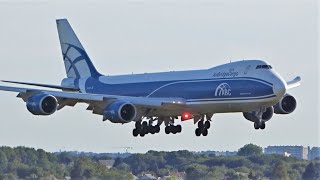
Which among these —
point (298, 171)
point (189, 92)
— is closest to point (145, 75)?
point (189, 92)

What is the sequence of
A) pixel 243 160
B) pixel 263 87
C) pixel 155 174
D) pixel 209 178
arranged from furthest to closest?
pixel 243 160
pixel 155 174
pixel 209 178
pixel 263 87

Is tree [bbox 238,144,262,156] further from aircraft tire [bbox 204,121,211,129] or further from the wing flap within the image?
the wing flap

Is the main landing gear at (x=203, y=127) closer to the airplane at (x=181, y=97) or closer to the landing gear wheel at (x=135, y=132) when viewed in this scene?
the airplane at (x=181, y=97)

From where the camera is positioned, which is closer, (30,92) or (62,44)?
(30,92)

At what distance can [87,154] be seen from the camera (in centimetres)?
14088

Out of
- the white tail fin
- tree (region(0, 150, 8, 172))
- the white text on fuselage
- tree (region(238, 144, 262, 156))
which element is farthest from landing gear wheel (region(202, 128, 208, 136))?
tree (region(238, 144, 262, 156))

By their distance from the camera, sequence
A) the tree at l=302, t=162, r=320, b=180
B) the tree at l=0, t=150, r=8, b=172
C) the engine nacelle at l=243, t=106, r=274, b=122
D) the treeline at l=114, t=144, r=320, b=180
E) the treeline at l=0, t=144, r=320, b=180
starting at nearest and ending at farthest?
the engine nacelle at l=243, t=106, r=274, b=122, the treeline at l=0, t=144, r=320, b=180, the tree at l=0, t=150, r=8, b=172, the treeline at l=114, t=144, r=320, b=180, the tree at l=302, t=162, r=320, b=180

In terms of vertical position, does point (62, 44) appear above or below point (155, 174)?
above

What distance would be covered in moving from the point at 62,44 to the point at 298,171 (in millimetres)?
22741

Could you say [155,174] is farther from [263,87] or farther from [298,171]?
[263,87]

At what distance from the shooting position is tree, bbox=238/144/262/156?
5773 inches

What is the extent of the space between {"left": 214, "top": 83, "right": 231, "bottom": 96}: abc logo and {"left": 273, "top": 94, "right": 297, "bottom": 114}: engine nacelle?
23.4 ft

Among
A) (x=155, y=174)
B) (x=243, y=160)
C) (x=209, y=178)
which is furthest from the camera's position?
(x=243, y=160)

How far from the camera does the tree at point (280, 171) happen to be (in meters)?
125
